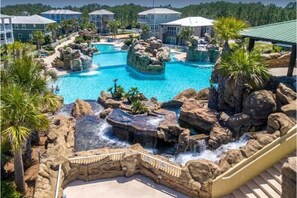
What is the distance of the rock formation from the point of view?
37.7 metres

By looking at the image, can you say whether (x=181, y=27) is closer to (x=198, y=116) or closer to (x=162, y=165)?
(x=198, y=116)

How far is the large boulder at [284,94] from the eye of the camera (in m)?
14.6

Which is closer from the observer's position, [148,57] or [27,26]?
[148,57]

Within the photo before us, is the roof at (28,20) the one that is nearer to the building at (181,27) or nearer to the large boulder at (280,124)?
the building at (181,27)

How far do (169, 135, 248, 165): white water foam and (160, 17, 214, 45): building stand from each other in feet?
139

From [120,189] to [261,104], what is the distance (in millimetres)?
9453

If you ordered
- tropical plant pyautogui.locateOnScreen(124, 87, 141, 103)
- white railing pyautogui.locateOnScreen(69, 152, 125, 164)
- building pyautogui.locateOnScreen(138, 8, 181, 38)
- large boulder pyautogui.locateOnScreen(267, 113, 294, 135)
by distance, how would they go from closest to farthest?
large boulder pyautogui.locateOnScreen(267, 113, 294, 135) < white railing pyautogui.locateOnScreen(69, 152, 125, 164) < tropical plant pyautogui.locateOnScreen(124, 87, 141, 103) < building pyautogui.locateOnScreen(138, 8, 181, 38)

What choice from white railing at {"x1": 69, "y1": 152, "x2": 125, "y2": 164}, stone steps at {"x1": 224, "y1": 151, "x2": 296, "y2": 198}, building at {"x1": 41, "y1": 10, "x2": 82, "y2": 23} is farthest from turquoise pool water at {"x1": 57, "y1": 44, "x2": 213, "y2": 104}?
building at {"x1": 41, "y1": 10, "x2": 82, "y2": 23}

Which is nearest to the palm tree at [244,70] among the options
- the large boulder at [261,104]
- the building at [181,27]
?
the large boulder at [261,104]

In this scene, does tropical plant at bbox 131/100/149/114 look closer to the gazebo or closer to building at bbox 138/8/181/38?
the gazebo

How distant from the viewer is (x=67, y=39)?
62281 mm

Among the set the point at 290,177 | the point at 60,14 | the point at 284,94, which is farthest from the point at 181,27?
the point at 290,177

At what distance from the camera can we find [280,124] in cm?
1127

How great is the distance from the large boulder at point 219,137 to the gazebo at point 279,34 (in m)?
5.44
